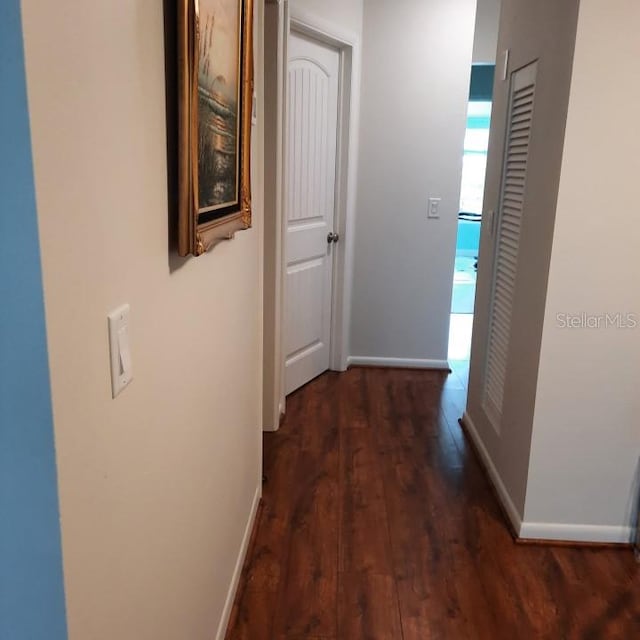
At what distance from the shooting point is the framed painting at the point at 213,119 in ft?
3.45

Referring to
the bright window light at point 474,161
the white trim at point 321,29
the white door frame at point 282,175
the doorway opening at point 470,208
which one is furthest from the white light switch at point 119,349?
the bright window light at point 474,161

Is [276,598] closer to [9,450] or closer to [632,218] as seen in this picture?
[9,450]

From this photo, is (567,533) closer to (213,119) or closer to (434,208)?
(213,119)

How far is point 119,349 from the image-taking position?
2.84ft

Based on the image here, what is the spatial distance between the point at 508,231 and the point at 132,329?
208 cm

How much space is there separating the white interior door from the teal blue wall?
2.61 m

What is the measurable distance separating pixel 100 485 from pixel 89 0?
24.0 inches

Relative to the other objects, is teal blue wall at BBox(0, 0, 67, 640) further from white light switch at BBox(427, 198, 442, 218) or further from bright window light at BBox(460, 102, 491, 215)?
bright window light at BBox(460, 102, 491, 215)

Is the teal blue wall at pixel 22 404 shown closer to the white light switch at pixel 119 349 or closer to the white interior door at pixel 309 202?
the white light switch at pixel 119 349

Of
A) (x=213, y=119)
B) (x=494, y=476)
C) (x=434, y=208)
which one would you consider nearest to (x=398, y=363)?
(x=434, y=208)

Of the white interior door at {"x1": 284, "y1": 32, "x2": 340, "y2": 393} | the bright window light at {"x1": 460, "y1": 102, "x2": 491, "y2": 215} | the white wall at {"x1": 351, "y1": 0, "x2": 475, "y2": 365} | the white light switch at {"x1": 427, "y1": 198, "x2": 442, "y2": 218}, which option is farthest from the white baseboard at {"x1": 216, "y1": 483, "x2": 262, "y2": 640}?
the bright window light at {"x1": 460, "y1": 102, "x2": 491, "y2": 215}

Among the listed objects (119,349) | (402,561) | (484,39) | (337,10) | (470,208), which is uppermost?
(484,39)

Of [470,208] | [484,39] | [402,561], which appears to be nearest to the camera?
[402,561]

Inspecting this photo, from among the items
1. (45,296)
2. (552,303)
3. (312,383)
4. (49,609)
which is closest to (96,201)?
(45,296)
